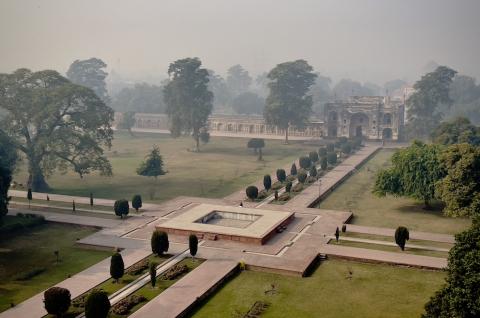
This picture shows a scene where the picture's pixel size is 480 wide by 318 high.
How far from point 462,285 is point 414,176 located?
2532 cm

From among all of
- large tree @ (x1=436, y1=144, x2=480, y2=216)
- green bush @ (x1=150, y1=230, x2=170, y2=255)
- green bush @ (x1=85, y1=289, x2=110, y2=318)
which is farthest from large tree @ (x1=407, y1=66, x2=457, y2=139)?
green bush @ (x1=85, y1=289, x2=110, y2=318)

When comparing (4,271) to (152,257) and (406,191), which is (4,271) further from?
(406,191)

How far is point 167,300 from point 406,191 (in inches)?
1076

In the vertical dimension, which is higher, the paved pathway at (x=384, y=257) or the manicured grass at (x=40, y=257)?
the paved pathway at (x=384, y=257)

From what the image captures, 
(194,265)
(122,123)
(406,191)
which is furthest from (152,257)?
(122,123)

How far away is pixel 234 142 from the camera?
10369 cm

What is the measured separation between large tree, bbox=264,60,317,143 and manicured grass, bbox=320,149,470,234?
121 ft

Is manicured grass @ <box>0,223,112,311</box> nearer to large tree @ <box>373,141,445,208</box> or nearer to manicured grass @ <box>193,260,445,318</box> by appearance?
manicured grass @ <box>193,260,445,318</box>

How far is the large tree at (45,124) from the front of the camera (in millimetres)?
56844

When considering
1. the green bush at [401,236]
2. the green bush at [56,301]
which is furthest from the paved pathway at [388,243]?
the green bush at [56,301]

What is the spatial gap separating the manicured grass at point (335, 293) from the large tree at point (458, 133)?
36.7 meters

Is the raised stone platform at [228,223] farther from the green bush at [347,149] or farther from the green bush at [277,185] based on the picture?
the green bush at [347,149]

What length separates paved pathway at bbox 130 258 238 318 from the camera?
26.8m

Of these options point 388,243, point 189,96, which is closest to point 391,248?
point 388,243
